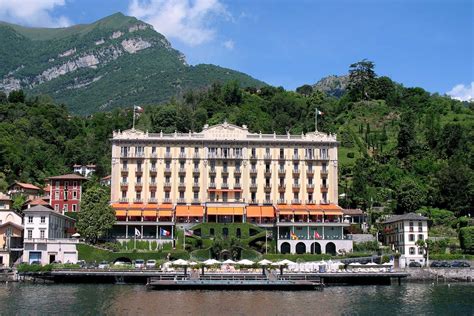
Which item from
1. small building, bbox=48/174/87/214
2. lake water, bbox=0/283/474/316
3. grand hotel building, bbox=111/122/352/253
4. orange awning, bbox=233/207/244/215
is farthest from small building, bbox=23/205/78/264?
orange awning, bbox=233/207/244/215

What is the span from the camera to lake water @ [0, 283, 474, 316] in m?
57.8

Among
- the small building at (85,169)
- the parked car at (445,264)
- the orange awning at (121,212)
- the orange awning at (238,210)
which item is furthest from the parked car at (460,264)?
the small building at (85,169)

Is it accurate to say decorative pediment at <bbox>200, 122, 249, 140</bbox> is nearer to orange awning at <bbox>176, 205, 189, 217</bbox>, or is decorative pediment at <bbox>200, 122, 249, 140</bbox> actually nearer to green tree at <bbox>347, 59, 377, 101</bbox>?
orange awning at <bbox>176, 205, 189, 217</bbox>

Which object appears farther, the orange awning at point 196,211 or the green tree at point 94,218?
the orange awning at point 196,211

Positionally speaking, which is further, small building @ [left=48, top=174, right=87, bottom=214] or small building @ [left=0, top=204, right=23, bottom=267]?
small building @ [left=48, top=174, right=87, bottom=214]

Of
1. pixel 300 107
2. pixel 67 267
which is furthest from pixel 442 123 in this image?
pixel 67 267

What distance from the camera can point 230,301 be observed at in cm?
6475

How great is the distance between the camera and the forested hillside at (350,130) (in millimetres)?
124000

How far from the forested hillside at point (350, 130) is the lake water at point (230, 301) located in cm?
4354

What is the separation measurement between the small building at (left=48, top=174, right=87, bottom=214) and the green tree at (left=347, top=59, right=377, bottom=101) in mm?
90293

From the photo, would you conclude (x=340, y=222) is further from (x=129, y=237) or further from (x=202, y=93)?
(x=202, y=93)

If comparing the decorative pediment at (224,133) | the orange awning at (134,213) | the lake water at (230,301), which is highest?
the decorative pediment at (224,133)

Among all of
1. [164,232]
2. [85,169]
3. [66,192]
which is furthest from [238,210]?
[85,169]

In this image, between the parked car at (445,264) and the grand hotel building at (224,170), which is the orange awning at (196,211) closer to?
the grand hotel building at (224,170)
